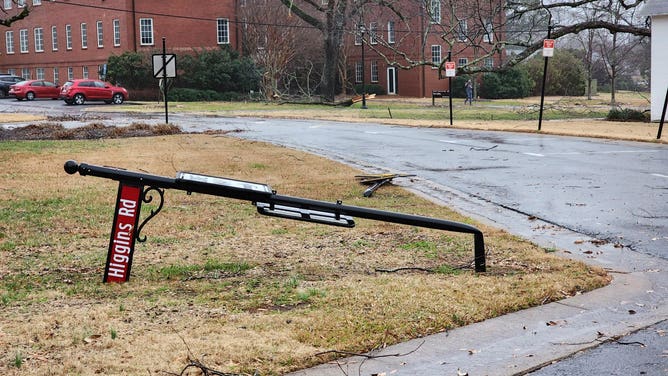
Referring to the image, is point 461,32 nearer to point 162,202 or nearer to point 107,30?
point 162,202

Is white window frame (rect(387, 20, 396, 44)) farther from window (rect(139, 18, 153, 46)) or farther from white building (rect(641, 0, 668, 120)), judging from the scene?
white building (rect(641, 0, 668, 120))

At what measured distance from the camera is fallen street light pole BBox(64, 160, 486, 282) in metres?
6.88

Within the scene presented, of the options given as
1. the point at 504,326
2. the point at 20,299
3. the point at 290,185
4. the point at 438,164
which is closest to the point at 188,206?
the point at 290,185

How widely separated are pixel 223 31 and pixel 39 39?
16808 millimetres

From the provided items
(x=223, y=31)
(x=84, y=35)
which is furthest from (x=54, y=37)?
(x=223, y=31)

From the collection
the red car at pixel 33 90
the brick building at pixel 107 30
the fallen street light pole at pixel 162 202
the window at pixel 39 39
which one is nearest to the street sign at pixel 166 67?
the fallen street light pole at pixel 162 202

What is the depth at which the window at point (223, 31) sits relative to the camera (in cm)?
6625

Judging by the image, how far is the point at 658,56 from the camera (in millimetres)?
32406

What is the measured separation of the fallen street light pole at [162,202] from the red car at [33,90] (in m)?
56.8

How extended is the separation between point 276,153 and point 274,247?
36.5 feet

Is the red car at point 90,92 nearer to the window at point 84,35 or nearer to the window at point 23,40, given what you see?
the window at point 84,35

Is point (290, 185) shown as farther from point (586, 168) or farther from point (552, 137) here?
point (552, 137)

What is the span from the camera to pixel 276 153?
19969mm

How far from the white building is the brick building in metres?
37.5
